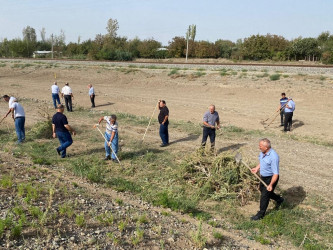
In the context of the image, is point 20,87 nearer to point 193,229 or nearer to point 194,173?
point 194,173

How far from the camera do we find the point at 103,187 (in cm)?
834

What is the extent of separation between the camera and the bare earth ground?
1091 cm

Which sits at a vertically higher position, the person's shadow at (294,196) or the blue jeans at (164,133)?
the blue jeans at (164,133)

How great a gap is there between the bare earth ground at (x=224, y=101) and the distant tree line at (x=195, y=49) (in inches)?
706

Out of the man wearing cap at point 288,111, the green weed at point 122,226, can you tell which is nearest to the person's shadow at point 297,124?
the man wearing cap at point 288,111

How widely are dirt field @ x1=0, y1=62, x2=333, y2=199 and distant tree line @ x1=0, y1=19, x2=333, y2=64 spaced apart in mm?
17851

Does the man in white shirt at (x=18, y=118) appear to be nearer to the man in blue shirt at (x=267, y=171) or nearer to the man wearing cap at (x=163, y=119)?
the man wearing cap at (x=163, y=119)

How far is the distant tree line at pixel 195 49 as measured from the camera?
47250 millimetres

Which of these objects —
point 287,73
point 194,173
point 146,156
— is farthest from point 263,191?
point 287,73

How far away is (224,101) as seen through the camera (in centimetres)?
2286

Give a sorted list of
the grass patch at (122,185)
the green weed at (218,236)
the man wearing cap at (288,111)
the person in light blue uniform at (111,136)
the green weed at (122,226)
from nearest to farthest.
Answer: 1. the green weed at (122,226)
2. the green weed at (218,236)
3. the grass patch at (122,185)
4. the person in light blue uniform at (111,136)
5. the man wearing cap at (288,111)

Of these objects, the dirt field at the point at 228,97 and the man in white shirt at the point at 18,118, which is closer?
the dirt field at the point at 228,97

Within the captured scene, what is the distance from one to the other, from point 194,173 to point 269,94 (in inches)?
646

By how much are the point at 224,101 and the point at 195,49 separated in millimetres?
34403
